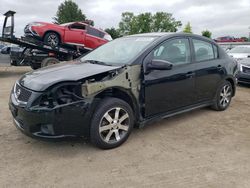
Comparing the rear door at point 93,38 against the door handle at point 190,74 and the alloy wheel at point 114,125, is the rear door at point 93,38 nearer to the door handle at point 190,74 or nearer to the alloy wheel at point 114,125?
the door handle at point 190,74

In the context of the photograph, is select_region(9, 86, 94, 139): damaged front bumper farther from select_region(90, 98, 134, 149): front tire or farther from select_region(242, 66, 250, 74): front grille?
select_region(242, 66, 250, 74): front grille

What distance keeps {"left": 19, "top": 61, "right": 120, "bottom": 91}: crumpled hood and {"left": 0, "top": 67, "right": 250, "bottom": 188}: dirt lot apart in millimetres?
912

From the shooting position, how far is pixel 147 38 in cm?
423

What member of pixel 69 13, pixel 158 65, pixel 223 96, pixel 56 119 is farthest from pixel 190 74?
pixel 69 13

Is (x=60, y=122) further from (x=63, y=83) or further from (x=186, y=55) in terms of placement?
(x=186, y=55)

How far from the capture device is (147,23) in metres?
58.7

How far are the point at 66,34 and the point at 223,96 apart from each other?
781cm

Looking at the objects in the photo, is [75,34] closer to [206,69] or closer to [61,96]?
[206,69]

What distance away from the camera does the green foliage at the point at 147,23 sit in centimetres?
5803

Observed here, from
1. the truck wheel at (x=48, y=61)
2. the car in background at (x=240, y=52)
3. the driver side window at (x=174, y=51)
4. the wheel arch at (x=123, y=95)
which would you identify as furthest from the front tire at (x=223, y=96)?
the car in background at (x=240, y=52)

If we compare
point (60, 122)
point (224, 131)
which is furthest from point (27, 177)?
point (224, 131)

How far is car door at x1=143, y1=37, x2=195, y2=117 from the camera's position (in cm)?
385

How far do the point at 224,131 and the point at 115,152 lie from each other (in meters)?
1.91

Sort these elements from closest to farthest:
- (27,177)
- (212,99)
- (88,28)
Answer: (27,177)
(212,99)
(88,28)
